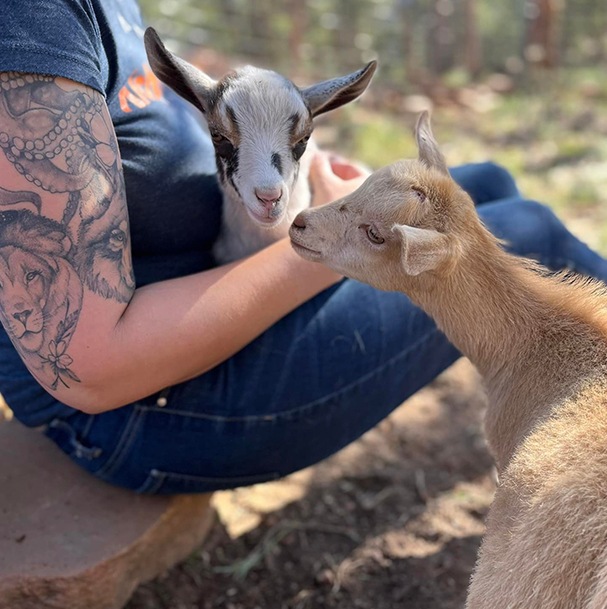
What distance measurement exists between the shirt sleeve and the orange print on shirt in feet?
0.83

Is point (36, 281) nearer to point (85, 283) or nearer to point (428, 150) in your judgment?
point (85, 283)

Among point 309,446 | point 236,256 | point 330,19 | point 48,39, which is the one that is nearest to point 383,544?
point 309,446

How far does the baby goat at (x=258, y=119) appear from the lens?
220 cm

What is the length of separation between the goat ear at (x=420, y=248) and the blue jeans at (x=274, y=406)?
538 mm

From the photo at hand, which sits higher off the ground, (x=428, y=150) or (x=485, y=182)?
(x=428, y=150)

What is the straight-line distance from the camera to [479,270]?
2.04 metres

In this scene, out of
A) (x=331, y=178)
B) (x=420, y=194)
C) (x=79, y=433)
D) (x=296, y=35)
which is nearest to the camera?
(x=420, y=194)

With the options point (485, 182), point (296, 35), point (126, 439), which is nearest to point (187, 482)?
point (126, 439)

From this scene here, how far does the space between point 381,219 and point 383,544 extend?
1.33 m

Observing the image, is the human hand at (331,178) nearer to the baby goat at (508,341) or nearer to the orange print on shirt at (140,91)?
the baby goat at (508,341)

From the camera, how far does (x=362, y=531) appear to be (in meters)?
2.92

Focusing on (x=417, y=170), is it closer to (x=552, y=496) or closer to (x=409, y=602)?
(x=552, y=496)

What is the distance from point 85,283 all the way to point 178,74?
0.70 metres

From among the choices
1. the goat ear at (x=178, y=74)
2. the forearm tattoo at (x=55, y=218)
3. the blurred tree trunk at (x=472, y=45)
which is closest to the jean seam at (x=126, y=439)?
the forearm tattoo at (x=55, y=218)
